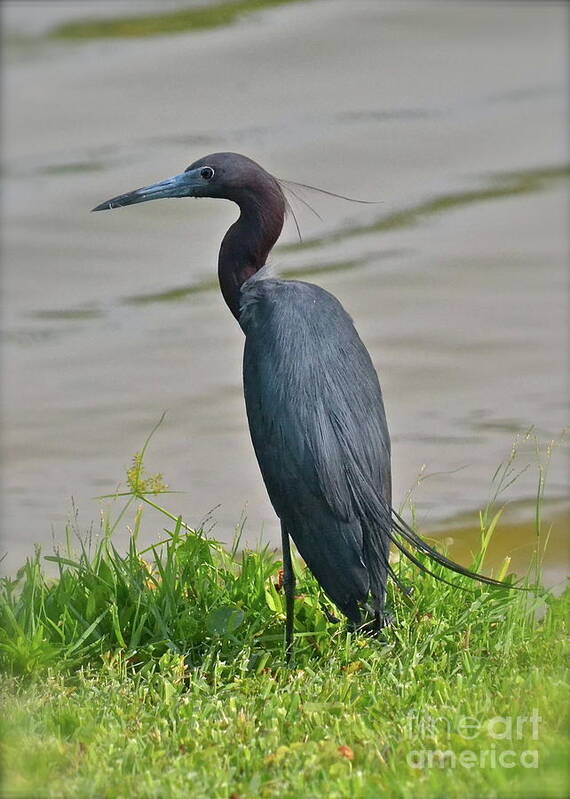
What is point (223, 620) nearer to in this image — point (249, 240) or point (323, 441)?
point (323, 441)

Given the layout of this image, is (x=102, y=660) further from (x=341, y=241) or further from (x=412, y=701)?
(x=341, y=241)

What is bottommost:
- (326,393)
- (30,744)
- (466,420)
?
(466,420)

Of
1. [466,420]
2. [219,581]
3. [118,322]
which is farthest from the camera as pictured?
[118,322]

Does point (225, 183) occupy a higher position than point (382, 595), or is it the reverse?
point (225, 183)

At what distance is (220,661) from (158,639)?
0.78ft

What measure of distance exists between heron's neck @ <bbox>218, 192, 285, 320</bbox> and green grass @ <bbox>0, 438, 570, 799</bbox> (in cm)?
89

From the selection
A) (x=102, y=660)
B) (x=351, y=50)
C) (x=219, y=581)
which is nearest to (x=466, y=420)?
(x=219, y=581)

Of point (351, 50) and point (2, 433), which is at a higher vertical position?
point (351, 50)

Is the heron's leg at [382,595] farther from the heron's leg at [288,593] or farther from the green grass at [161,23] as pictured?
the green grass at [161,23]

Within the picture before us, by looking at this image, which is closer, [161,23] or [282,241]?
[282,241]

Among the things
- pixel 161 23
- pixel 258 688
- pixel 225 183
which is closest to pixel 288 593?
pixel 258 688

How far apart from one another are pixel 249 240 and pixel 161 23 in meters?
11.2

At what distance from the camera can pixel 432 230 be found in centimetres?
1190

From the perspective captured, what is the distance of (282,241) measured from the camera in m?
12.3
